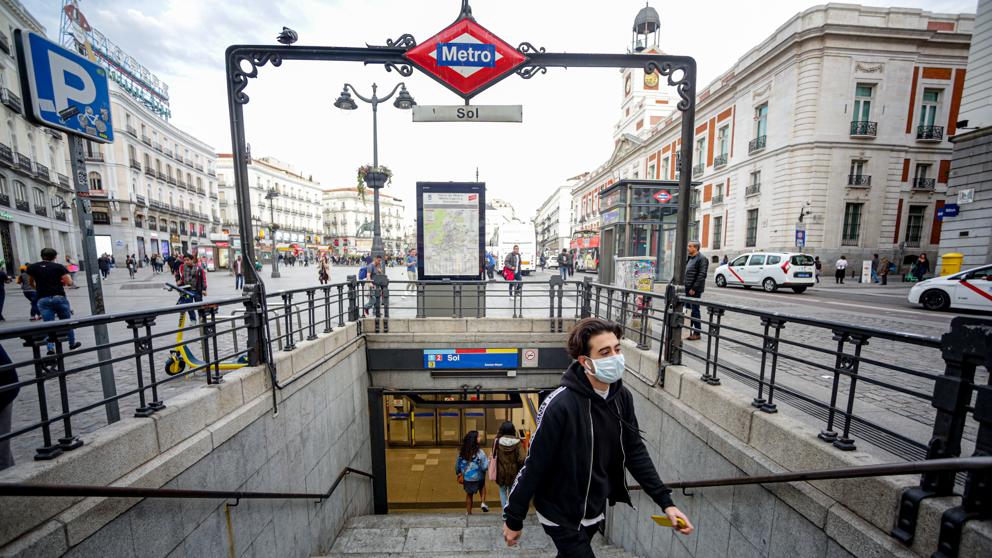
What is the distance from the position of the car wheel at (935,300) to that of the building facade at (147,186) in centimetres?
4004

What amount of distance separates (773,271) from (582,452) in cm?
1775

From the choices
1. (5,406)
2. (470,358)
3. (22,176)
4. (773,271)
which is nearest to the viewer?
(5,406)

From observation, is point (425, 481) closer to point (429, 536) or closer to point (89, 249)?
point (429, 536)

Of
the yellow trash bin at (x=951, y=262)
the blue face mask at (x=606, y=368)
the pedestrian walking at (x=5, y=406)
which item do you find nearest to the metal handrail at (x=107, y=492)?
the pedestrian walking at (x=5, y=406)

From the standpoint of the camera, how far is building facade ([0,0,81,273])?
811 inches

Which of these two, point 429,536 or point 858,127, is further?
point 858,127

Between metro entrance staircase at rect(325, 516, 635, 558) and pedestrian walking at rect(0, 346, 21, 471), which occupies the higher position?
pedestrian walking at rect(0, 346, 21, 471)

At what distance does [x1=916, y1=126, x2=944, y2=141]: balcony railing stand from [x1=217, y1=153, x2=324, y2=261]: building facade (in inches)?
2588

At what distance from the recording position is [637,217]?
14.4 meters

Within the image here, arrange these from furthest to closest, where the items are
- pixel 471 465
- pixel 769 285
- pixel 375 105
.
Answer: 1. pixel 769 285
2. pixel 375 105
3. pixel 471 465

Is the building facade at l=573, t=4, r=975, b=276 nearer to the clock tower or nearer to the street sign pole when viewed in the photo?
the clock tower

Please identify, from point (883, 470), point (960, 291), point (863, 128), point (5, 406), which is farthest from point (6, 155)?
point (863, 128)

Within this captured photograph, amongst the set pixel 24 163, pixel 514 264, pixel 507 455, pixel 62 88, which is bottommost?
pixel 507 455

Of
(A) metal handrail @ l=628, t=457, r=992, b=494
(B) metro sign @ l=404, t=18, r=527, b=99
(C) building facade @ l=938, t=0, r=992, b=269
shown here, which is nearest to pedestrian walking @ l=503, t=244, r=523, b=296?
(B) metro sign @ l=404, t=18, r=527, b=99
